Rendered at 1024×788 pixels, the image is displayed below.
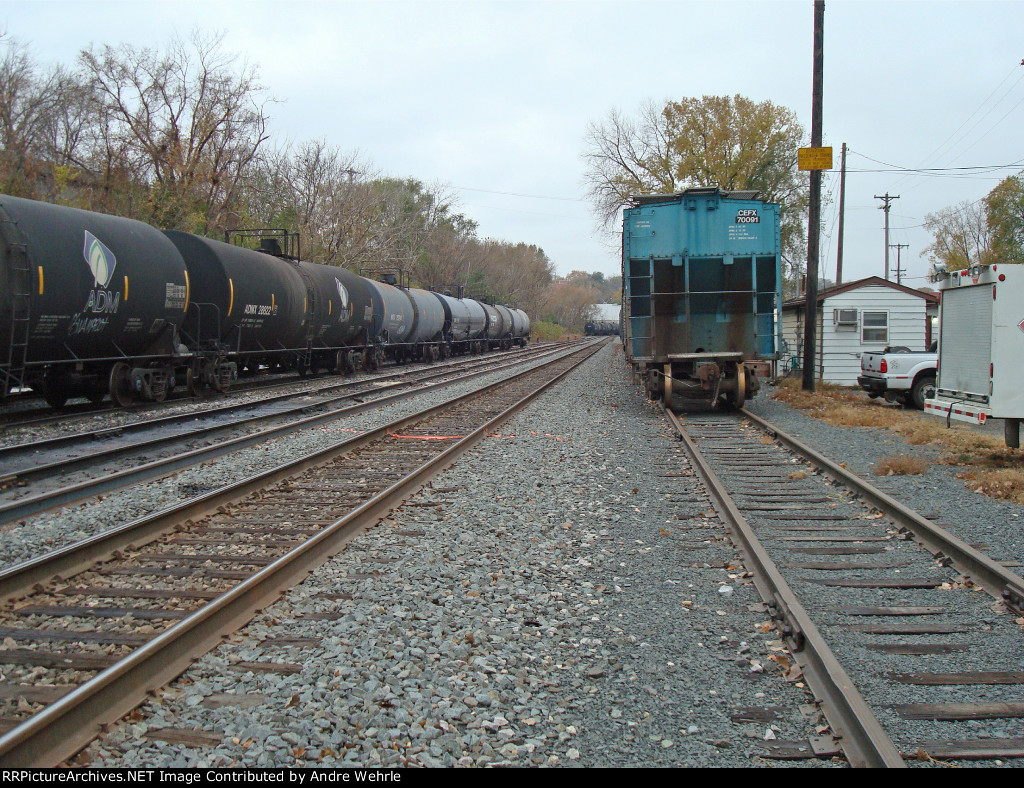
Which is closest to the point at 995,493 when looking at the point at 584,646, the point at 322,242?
the point at 584,646

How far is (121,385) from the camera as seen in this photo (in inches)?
548

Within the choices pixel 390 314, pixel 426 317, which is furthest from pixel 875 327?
pixel 426 317

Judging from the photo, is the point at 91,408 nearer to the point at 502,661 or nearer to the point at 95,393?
the point at 95,393

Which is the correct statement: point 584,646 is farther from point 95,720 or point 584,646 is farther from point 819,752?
point 95,720

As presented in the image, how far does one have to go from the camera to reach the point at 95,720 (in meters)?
3.13

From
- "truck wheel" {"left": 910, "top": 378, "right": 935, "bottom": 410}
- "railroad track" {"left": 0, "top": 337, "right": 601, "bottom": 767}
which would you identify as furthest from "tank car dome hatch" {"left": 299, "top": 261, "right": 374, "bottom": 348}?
"truck wheel" {"left": 910, "top": 378, "right": 935, "bottom": 410}

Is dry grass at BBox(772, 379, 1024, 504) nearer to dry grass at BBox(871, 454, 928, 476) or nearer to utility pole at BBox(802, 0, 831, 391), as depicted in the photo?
dry grass at BBox(871, 454, 928, 476)

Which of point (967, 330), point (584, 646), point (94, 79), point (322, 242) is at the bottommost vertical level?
point (584, 646)

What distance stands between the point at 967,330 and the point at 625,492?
4.83 m

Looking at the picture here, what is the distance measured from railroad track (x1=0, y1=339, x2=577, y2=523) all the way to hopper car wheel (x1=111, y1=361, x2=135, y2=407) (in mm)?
1716

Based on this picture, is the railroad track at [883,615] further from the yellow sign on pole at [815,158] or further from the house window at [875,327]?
the house window at [875,327]

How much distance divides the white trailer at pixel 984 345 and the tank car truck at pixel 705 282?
4.20 meters

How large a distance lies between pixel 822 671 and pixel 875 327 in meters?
Result: 20.7

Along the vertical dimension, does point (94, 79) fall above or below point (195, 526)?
above
